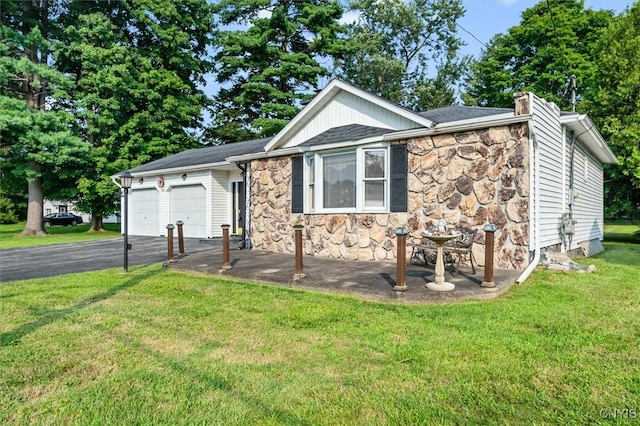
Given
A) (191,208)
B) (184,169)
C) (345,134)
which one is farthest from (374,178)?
(191,208)

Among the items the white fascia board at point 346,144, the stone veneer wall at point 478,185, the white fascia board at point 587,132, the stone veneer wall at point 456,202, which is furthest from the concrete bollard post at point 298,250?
the white fascia board at point 587,132

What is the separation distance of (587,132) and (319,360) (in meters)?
9.19

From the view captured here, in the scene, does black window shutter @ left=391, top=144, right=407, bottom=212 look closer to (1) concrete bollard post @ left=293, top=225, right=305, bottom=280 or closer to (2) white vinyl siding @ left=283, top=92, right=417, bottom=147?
(2) white vinyl siding @ left=283, top=92, right=417, bottom=147

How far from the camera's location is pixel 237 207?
1562cm

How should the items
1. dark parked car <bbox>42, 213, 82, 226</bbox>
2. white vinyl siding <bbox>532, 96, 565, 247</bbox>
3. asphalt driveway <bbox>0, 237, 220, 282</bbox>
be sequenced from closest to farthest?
white vinyl siding <bbox>532, 96, 565, 247</bbox>
asphalt driveway <bbox>0, 237, 220, 282</bbox>
dark parked car <bbox>42, 213, 82, 226</bbox>

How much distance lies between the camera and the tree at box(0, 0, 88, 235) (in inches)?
704

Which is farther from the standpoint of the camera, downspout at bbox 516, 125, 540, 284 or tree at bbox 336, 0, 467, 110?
tree at bbox 336, 0, 467, 110

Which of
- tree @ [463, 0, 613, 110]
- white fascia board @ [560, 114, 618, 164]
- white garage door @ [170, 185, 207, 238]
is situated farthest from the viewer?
tree @ [463, 0, 613, 110]

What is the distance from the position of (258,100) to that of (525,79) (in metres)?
17.6

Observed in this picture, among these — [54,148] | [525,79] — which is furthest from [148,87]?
[525,79]

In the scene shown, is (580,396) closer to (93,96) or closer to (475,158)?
(475,158)

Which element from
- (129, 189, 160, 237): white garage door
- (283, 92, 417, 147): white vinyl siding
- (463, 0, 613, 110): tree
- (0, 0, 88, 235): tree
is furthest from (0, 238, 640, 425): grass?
(463, 0, 613, 110): tree

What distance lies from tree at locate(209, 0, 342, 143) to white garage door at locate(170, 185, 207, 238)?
979cm

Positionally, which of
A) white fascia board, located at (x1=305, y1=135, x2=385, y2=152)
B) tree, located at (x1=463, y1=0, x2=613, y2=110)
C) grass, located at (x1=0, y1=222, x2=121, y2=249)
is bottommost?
grass, located at (x1=0, y1=222, x2=121, y2=249)
